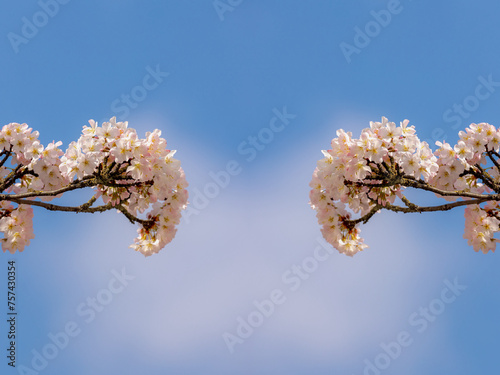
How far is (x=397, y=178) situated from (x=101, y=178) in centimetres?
449

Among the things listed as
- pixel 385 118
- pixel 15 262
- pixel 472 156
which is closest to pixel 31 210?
pixel 15 262

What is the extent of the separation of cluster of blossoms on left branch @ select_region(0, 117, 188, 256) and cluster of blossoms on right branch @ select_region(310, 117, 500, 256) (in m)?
2.52

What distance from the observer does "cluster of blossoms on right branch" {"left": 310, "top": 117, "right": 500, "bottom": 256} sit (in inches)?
311

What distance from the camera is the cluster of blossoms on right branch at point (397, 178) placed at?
311 inches

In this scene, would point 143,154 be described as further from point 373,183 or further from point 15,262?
point 15,262

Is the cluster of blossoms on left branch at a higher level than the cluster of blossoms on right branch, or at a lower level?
higher

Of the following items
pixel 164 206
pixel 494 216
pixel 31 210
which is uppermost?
pixel 31 210

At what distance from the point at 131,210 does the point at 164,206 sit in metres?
0.58

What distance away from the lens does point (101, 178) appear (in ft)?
26.6

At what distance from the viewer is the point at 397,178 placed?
7910 mm

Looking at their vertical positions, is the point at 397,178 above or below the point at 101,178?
below

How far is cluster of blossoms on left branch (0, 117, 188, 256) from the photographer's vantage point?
26.6ft

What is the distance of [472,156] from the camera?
8375 mm

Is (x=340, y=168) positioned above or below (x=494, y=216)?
above
